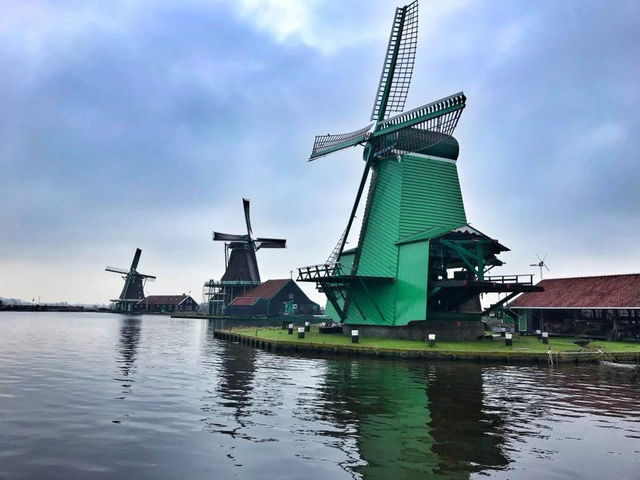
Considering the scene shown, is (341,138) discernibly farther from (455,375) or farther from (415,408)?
(415,408)

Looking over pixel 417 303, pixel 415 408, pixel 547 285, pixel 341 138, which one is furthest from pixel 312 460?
pixel 547 285

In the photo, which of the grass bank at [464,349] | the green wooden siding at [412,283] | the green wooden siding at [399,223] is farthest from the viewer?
the green wooden siding at [399,223]

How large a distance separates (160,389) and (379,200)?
79.1 feet

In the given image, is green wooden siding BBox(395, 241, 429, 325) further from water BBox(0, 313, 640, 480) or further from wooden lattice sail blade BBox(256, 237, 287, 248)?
wooden lattice sail blade BBox(256, 237, 287, 248)

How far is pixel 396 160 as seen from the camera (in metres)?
36.8

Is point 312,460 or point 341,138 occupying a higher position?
point 341,138

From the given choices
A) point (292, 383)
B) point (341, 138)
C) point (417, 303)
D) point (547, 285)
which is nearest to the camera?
point (292, 383)

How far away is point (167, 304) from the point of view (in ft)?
414

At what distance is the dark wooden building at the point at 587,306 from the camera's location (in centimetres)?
3702

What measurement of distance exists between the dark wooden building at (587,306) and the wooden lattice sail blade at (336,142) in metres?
21.9

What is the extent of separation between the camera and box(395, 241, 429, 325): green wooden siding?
105ft

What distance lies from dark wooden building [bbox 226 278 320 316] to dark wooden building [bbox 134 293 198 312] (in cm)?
2981

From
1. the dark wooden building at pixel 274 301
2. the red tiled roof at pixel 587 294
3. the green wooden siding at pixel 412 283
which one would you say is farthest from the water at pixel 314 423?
the dark wooden building at pixel 274 301

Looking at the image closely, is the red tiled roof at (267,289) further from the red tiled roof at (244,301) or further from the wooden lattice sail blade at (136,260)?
the wooden lattice sail blade at (136,260)
